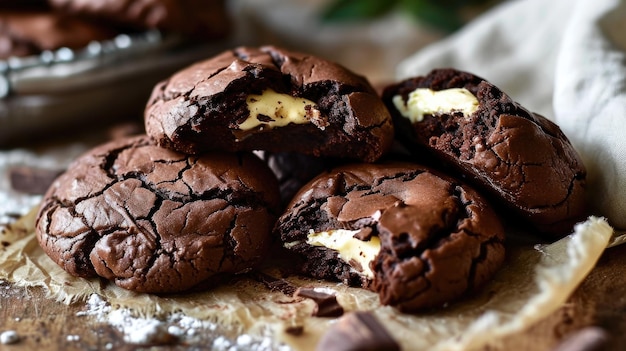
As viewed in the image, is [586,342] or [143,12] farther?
[143,12]

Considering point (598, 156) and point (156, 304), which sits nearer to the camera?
point (156, 304)

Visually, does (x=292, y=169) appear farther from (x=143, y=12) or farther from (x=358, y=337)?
(x=143, y=12)

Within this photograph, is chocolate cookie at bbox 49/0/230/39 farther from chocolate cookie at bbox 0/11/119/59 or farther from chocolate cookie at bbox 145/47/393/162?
chocolate cookie at bbox 145/47/393/162

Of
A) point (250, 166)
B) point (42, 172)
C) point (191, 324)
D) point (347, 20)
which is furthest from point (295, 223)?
point (347, 20)

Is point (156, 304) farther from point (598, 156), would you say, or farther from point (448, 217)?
point (598, 156)

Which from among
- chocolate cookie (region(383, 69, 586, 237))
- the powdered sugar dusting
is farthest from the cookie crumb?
chocolate cookie (region(383, 69, 586, 237))

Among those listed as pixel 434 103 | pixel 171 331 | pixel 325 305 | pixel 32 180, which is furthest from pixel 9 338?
pixel 434 103
